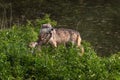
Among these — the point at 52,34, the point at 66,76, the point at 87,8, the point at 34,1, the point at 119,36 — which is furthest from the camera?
the point at 34,1

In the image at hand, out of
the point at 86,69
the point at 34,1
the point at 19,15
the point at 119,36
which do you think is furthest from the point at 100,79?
the point at 34,1

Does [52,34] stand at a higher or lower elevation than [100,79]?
higher

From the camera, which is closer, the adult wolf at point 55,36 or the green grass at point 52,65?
the green grass at point 52,65

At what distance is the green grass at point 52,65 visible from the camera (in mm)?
9672

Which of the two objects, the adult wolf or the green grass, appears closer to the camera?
the green grass

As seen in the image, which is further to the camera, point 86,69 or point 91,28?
point 91,28

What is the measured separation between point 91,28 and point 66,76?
32.0ft

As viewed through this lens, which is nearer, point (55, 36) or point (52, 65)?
point (52, 65)

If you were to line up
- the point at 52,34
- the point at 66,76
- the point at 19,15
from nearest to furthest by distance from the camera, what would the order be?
1. the point at 66,76
2. the point at 52,34
3. the point at 19,15

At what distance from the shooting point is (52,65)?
9797 mm

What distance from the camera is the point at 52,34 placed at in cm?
1076

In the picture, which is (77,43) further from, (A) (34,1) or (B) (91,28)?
(A) (34,1)

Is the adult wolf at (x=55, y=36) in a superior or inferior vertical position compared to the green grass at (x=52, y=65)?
superior

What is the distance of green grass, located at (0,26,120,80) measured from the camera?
9672 mm
